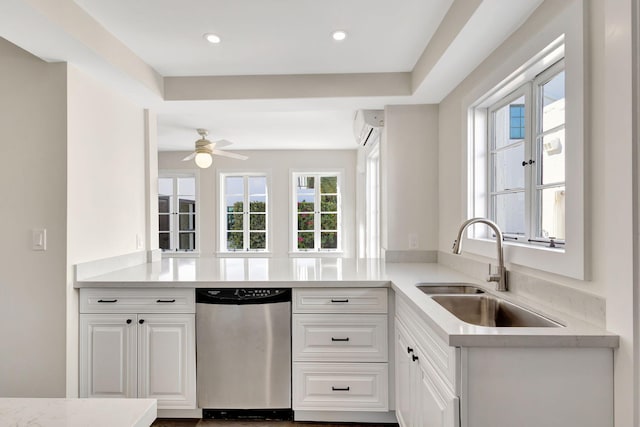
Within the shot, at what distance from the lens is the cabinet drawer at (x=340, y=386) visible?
83.7 inches

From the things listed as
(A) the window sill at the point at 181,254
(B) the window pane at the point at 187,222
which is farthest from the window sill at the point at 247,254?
(B) the window pane at the point at 187,222

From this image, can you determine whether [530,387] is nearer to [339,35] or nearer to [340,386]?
[340,386]

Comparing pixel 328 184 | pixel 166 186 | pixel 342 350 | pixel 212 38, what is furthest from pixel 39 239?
pixel 328 184

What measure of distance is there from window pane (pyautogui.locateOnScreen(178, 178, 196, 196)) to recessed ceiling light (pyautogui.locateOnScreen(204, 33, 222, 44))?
4.12 meters

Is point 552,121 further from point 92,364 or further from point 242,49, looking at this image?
point 92,364

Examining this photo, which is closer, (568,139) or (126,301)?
(568,139)

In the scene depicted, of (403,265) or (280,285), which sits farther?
(403,265)

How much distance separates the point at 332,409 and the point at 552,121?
1.92 meters

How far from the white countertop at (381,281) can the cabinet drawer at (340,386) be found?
494mm

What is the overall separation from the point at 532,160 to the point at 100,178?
253cm

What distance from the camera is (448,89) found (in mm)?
2486

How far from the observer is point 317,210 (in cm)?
605

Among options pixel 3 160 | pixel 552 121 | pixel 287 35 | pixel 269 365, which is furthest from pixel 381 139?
pixel 3 160

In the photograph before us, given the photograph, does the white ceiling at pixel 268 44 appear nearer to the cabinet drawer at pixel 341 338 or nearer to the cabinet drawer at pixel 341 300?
the cabinet drawer at pixel 341 300
